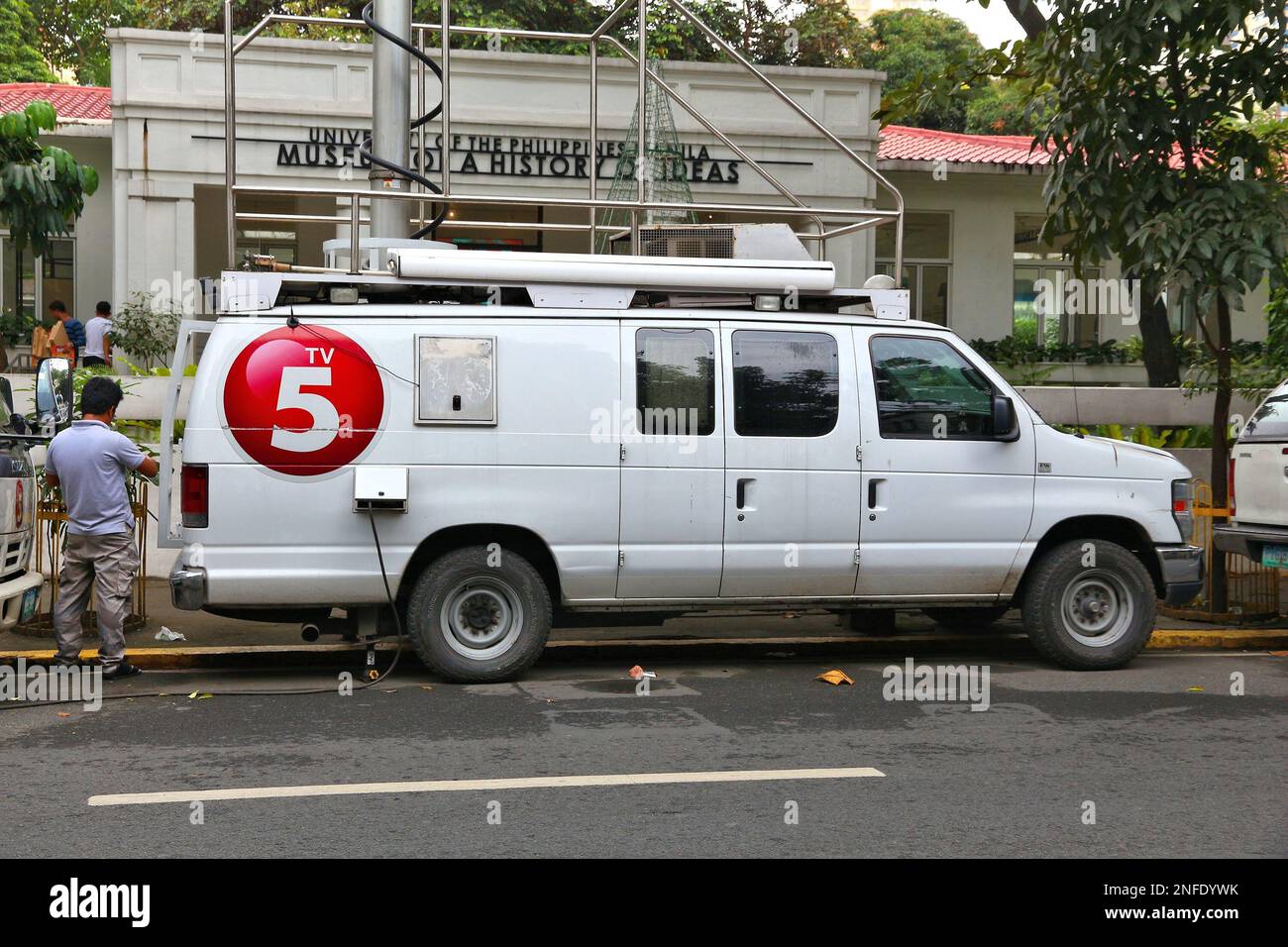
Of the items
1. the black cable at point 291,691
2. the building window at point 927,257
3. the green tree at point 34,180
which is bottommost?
the black cable at point 291,691

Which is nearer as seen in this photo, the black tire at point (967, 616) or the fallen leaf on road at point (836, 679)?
the fallen leaf on road at point (836, 679)

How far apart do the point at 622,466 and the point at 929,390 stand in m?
2.01

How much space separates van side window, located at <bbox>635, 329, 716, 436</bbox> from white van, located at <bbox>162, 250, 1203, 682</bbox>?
0.04ft

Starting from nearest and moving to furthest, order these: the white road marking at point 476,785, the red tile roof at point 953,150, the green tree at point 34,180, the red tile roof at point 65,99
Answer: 1. the white road marking at point 476,785
2. the green tree at point 34,180
3. the red tile roof at point 65,99
4. the red tile roof at point 953,150

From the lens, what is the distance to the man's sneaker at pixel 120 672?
8.56m

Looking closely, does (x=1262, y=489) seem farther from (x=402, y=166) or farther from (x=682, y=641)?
(x=402, y=166)

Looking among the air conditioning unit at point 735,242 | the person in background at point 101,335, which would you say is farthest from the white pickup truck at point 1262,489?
the person in background at point 101,335

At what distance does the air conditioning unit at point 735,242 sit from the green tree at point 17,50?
28802 millimetres

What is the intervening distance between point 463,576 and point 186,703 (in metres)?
1.68

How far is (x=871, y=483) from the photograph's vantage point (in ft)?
28.4

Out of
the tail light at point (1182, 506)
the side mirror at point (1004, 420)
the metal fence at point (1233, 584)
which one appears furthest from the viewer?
the metal fence at point (1233, 584)

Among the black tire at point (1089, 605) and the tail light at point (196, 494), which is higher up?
the tail light at point (196, 494)

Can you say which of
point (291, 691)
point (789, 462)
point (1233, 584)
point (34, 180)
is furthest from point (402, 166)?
point (1233, 584)

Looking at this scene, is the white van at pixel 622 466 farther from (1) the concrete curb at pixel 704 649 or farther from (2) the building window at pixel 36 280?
(2) the building window at pixel 36 280
